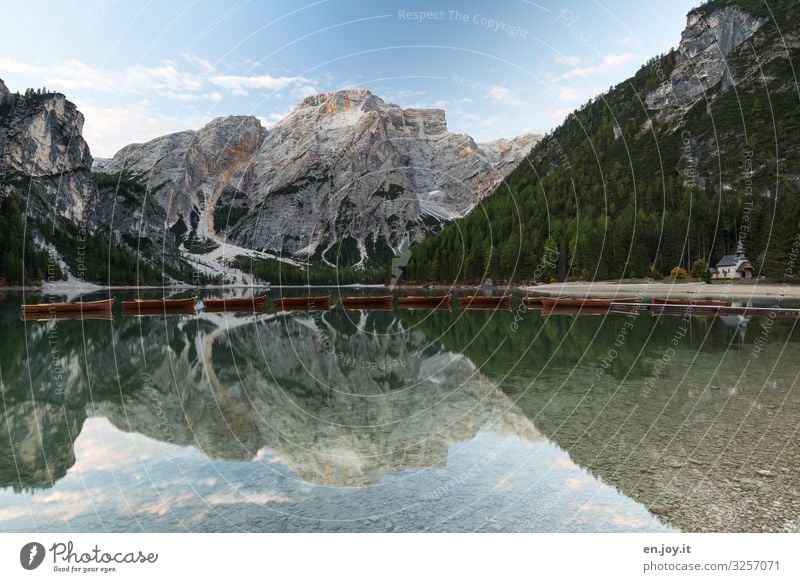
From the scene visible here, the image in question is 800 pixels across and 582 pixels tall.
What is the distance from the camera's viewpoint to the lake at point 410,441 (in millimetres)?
8984

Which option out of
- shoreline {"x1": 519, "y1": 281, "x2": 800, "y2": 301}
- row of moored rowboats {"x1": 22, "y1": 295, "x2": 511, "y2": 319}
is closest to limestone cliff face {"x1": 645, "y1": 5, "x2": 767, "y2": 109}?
shoreline {"x1": 519, "y1": 281, "x2": 800, "y2": 301}

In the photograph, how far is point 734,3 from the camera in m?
181

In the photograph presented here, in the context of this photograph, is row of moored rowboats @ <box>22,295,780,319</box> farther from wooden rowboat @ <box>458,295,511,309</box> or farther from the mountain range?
the mountain range

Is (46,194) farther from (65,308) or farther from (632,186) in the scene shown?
(632,186)

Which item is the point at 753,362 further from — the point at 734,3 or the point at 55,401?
the point at 734,3

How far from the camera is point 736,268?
83.8 m

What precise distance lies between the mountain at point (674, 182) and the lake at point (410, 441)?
71147 millimetres

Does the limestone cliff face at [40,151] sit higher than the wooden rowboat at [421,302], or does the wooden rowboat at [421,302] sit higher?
the limestone cliff face at [40,151]

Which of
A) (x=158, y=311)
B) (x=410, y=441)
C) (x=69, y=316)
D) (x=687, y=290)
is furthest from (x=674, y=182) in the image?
(x=410, y=441)

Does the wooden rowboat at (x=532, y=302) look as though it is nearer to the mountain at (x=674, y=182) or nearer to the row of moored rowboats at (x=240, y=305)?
the row of moored rowboats at (x=240, y=305)

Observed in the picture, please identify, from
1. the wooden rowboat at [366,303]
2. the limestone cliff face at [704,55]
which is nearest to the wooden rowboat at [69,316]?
the wooden rowboat at [366,303]
